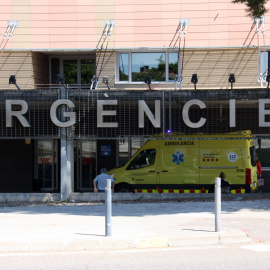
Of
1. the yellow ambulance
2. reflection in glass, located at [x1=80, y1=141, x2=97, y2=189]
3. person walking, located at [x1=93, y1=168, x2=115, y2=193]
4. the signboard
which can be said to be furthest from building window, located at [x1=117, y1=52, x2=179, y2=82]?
person walking, located at [x1=93, y1=168, x2=115, y2=193]

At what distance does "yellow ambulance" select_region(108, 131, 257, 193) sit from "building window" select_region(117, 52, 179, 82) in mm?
3959

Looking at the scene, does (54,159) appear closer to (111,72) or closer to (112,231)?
(111,72)

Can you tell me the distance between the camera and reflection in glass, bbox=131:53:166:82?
62.4 ft

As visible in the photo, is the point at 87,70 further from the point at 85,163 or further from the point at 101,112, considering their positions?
the point at 101,112

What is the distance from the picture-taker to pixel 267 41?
725 inches

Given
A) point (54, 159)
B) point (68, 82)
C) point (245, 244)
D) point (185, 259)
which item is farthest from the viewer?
point (54, 159)

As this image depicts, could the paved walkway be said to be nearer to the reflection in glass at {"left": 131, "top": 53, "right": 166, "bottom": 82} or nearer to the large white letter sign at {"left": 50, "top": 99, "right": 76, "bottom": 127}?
the large white letter sign at {"left": 50, "top": 99, "right": 76, "bottom": 127}

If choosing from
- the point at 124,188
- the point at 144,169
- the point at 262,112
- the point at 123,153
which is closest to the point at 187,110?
the point at 262,112

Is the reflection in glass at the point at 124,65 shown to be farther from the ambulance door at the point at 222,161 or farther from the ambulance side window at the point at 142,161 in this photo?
the ambulance door at the point at 222,161

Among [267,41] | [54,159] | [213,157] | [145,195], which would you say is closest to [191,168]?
[213,157]

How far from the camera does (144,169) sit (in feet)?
52.6

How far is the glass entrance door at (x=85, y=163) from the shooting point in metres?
21.3

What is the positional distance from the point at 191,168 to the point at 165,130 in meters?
1.70

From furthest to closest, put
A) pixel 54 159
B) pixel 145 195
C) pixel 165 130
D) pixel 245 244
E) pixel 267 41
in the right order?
1. pixel 54 159
2. pixel 267 41
3. pixel 165 130
4. pixel 145 195
5. pixel 245 244
